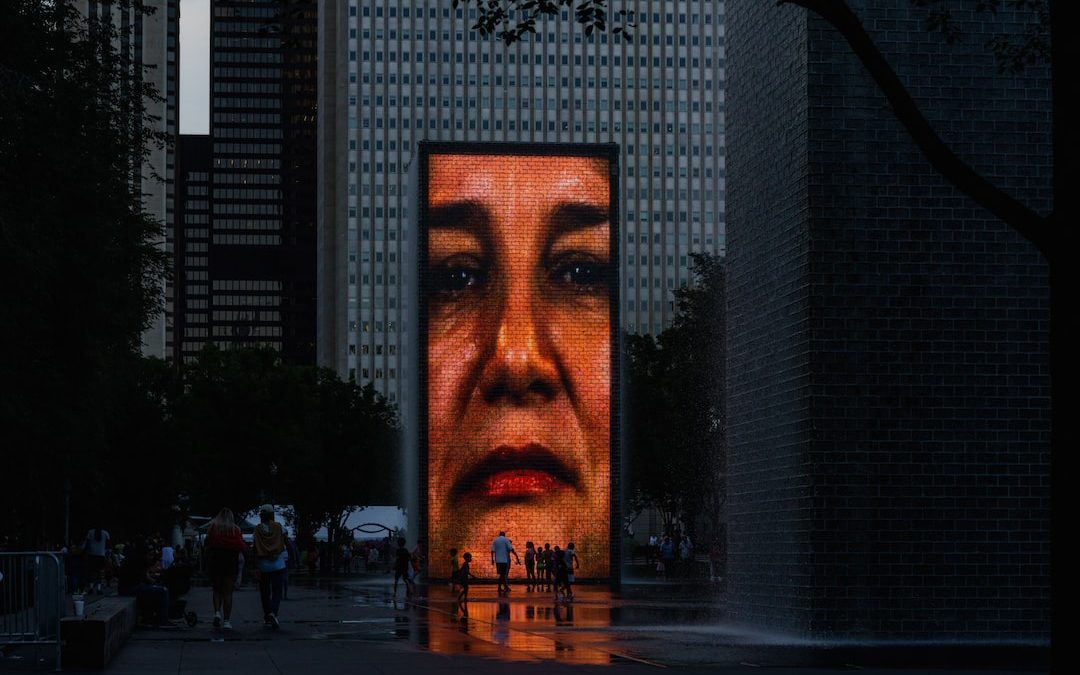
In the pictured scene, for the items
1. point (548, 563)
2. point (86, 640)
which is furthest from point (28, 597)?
point (548, 563)

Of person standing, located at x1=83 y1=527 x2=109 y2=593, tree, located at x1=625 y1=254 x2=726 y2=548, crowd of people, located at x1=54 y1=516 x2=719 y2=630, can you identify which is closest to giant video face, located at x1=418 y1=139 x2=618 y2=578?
crowd of people, located at x1=54 y1=516 x2=719 y2=630

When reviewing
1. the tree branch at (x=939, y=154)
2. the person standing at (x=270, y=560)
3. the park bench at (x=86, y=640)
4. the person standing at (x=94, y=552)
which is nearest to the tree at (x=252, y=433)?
the person standing at (x=94, y=552)

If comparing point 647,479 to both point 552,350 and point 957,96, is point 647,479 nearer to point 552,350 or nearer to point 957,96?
point 552,350

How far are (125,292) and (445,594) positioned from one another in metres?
17.5

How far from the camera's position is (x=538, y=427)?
54.2 meters

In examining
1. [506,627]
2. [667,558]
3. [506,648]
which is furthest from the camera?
[667,558]

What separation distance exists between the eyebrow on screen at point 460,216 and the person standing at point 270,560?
29300 mm

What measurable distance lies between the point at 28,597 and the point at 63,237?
891cm

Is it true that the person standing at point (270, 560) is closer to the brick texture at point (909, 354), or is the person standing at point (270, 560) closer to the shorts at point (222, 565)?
the shorts at point (222, 565)

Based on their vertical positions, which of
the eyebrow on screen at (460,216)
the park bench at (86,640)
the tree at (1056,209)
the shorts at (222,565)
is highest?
the eyebrow on screen at (460,216)

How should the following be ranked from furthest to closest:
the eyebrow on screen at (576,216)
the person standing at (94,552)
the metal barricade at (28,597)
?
the eyebrow on screen at (576,216), the person standing at (94,552), the metal barricade at (28,597)

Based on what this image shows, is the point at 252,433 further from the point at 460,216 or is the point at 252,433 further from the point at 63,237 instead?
the point at 63,237

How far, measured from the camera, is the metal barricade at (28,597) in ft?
59.2

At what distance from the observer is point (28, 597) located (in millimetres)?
18344
